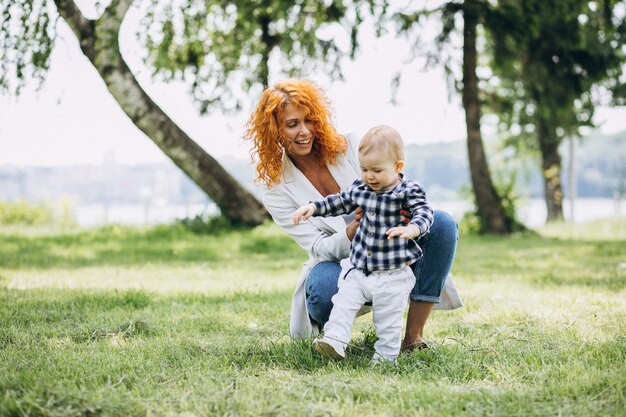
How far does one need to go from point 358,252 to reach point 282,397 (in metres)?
0.86

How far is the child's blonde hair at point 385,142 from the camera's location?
2.95 m

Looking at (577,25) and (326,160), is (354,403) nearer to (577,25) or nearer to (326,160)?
(326,160)

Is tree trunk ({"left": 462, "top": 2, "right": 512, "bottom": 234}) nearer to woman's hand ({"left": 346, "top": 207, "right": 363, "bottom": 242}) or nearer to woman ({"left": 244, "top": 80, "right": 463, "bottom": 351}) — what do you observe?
woman ({"left": 244, "top": 80, "right": 463, "bottom": 351})

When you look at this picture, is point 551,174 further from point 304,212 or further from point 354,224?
point 304,212

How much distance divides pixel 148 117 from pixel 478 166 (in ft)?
18.8

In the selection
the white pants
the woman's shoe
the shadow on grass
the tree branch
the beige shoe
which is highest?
the tree branch

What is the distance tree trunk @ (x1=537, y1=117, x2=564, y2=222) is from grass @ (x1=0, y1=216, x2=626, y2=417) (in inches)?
461

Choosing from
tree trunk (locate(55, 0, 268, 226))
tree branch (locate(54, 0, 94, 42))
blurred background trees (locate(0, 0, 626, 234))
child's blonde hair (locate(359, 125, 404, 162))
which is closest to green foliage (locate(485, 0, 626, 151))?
blurred background trees (locate(0, 0, 626, 234))

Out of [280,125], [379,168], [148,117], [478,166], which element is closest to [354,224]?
[379,168]

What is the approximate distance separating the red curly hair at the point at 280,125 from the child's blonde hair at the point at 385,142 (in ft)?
2.17

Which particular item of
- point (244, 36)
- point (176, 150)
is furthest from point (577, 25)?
point (176, 150)

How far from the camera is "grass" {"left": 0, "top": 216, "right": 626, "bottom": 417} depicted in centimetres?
239

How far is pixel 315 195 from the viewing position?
12.0 ft

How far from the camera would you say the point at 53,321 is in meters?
4.00
